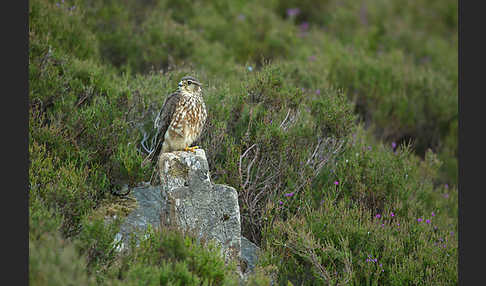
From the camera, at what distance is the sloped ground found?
3.86 meters

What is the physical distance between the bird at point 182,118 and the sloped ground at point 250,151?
17.5 inches

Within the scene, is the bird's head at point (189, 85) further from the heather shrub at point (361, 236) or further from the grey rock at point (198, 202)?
the heather shrub at point (361, 236)

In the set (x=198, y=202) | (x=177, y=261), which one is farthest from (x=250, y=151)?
(x=177, y=261)

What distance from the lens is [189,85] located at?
4871 millimetres

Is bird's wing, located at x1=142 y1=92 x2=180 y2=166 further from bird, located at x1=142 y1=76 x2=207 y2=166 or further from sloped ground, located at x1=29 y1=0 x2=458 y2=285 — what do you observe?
sloped ground, located at x1=29 y1=0 x2=458 y2=285

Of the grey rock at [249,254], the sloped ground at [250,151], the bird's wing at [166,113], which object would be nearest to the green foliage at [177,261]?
the sloped ground at [250,151]

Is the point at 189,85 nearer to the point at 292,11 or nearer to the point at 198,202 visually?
Answer: the point at 198,202

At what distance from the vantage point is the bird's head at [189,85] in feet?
15.9

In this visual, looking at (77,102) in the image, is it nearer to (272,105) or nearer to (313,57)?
(272,105)

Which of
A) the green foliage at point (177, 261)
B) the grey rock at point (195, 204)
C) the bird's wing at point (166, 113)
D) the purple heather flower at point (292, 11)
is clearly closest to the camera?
the green foliage at point (177, 261)

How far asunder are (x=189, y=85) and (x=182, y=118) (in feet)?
1.27

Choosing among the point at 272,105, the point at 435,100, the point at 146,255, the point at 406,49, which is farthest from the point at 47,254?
the point at 406,49

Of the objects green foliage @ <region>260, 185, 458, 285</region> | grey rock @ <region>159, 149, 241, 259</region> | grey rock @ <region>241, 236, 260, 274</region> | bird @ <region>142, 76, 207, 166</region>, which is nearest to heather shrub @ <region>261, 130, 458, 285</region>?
green foliage @ <region>260, 185, 458, 285</region>

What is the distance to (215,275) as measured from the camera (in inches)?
150
